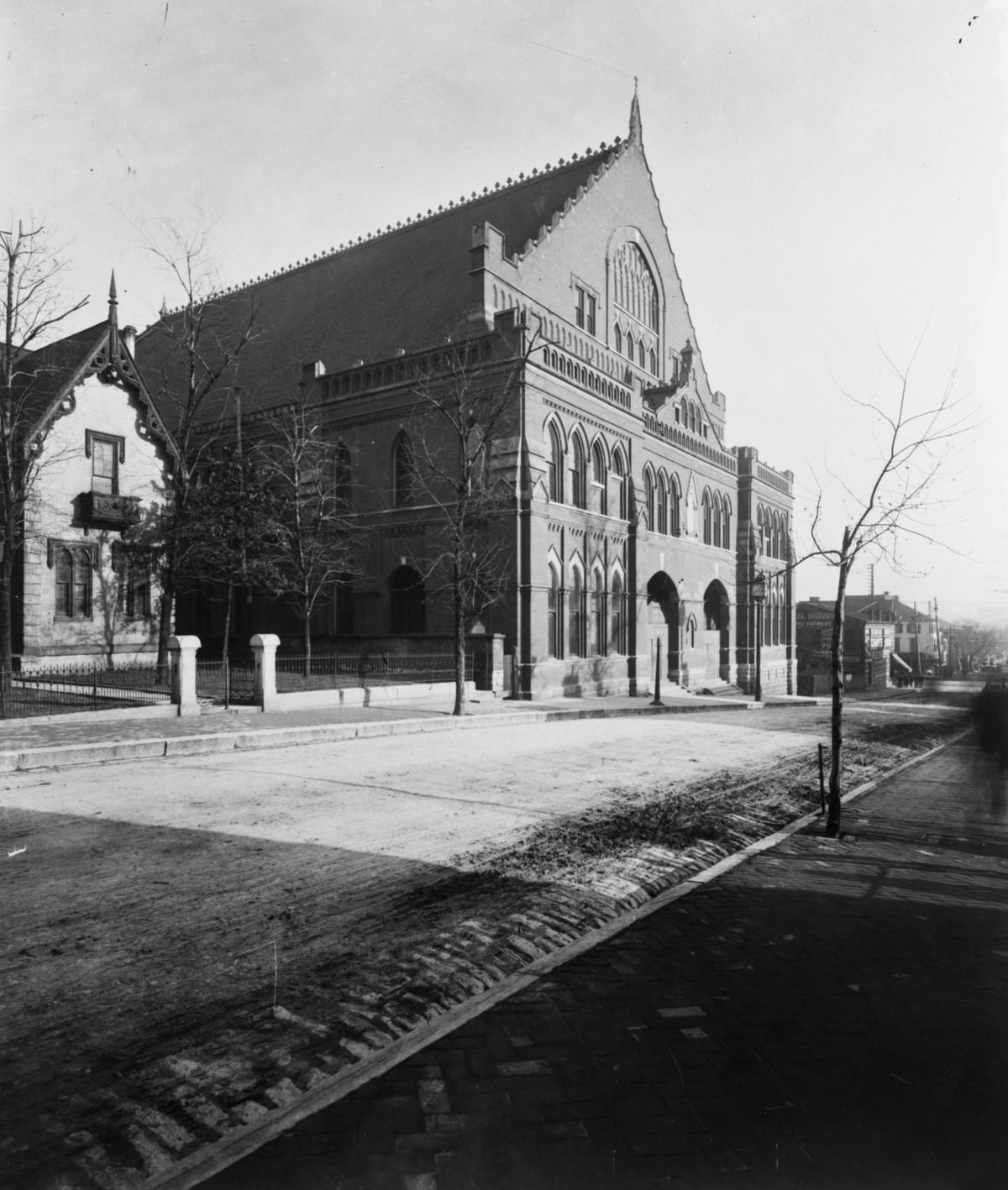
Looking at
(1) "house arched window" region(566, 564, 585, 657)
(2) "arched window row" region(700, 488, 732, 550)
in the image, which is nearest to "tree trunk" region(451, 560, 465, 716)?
(1) "house arched window" region(566, 564, 585, 657)

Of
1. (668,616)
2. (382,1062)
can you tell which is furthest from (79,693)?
(668,616)

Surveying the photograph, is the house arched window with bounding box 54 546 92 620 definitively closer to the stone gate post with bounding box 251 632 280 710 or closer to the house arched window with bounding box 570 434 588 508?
the stone gate post with bounding box 251 632 280 710

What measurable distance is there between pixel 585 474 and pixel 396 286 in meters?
11.3

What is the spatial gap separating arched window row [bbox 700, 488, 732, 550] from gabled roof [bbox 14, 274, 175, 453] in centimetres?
2282

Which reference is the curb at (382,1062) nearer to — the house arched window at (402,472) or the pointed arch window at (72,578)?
the house arched window at (402,472)

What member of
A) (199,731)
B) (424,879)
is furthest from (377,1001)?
(199,731)

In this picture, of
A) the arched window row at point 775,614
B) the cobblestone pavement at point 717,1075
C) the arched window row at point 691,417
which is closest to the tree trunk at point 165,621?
the cobblestone pavement at point 717,1075

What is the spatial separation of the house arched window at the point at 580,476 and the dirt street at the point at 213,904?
1622 cm

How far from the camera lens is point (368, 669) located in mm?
22625

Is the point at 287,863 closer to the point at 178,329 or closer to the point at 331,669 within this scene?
the point at 331,669

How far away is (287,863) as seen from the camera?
6.50 meters

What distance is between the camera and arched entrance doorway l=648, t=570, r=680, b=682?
33.8 metres

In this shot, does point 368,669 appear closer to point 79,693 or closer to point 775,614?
point 79,693

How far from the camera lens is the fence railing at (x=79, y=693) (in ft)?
51.5
